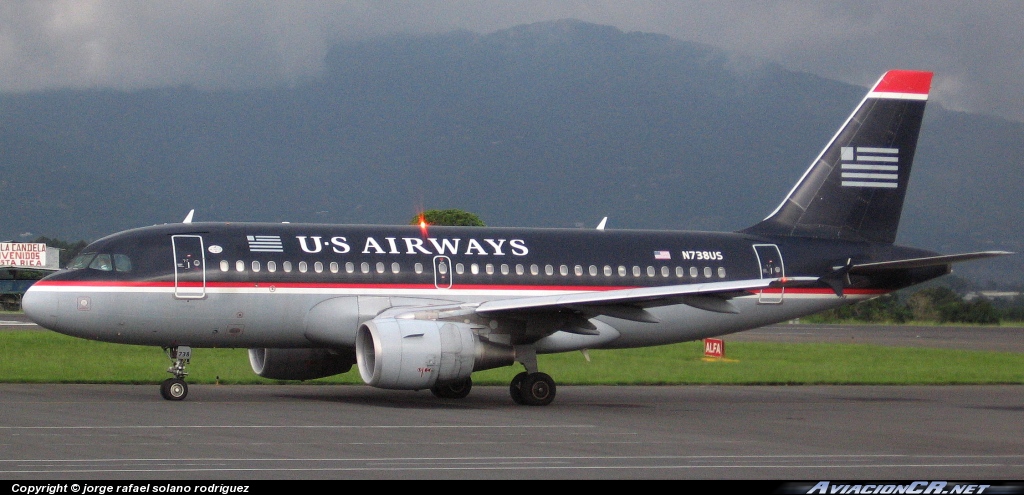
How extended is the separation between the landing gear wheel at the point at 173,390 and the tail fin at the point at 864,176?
13976 millimetres

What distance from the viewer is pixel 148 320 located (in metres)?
24.1

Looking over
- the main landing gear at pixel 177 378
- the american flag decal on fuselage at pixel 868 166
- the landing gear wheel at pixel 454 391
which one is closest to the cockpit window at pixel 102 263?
the main landing gear at pixel 177 378

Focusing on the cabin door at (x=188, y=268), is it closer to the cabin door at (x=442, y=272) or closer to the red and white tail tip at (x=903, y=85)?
the cabin door at (x=442, y=272)

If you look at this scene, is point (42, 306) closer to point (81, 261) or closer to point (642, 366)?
point (81, 261)

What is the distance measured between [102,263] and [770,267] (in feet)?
48.1

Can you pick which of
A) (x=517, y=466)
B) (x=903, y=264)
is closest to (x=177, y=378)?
(x=517, y=466)

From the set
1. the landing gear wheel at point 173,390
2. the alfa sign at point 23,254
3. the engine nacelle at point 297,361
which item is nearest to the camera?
the landing gear wheel at point 173,390

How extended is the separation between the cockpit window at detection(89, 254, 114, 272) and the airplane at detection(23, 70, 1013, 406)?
3 centimetres

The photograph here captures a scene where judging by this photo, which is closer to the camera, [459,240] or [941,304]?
[459,240]

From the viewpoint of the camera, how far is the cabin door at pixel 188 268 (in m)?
24.4

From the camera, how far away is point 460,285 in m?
26.2
